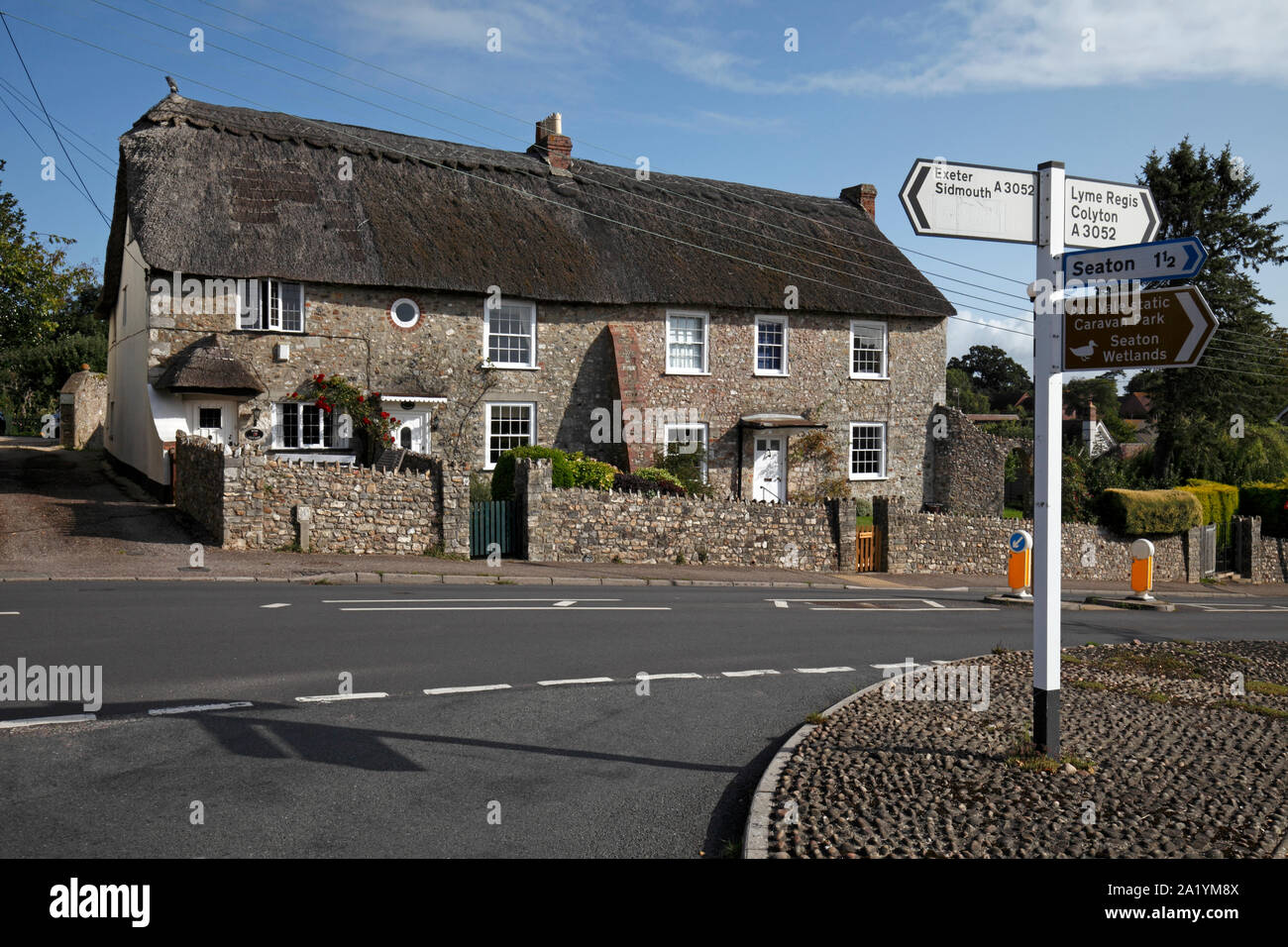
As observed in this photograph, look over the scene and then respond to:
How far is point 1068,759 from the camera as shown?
6012 mm

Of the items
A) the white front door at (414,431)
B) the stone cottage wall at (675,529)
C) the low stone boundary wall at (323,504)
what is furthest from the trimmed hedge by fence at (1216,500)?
the low stone boundary wall at (323,504)

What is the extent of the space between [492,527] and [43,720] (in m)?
13.0

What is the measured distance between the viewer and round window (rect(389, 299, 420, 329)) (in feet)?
79.8

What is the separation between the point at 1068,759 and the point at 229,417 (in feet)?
68.5

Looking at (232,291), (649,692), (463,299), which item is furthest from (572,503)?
(649,692)

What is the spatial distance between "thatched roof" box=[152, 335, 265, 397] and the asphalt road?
8.44 m

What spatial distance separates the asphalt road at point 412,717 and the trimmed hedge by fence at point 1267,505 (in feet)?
82.0

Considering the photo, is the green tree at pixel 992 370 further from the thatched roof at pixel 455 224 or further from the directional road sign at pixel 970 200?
the directional road sign at pixel 970 200

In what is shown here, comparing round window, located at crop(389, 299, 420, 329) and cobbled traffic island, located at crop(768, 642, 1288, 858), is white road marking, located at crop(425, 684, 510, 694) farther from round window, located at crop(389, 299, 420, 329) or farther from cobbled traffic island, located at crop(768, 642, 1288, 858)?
round window, located at crop(389, 299, 420, 329)

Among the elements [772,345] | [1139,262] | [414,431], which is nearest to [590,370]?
[414,431]

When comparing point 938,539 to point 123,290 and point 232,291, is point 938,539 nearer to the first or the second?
point 232,291

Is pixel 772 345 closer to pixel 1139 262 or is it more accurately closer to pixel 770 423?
pixel 770 423

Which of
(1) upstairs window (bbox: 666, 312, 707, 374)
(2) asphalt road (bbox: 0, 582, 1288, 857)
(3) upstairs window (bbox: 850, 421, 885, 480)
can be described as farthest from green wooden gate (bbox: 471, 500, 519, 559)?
(3) upstairs window (bbox: 850, 421, 885, 480)
